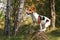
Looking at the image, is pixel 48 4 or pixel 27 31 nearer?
pixel 27 31

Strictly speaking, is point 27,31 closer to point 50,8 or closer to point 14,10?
point 14,10

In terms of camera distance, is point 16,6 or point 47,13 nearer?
point 16,6

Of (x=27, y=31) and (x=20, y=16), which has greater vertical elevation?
(x=20, y=16)

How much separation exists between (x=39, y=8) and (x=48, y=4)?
1.21m

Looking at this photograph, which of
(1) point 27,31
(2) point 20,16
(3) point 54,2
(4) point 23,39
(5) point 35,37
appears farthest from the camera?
(3) point 54,2

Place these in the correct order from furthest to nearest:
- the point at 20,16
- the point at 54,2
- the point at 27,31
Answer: the point at 54,2
the point at 27,31
the point at 20,16

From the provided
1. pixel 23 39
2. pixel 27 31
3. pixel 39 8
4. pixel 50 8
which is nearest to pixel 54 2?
pixel 50 8

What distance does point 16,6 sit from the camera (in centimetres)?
1515

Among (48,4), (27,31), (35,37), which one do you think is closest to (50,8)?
(48,4)

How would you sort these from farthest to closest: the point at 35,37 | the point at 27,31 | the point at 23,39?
the point at 27,31, the point at 23,39, the point at 35,37

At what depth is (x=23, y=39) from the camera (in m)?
12.0

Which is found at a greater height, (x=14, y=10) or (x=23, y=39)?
(x=14, y=10)

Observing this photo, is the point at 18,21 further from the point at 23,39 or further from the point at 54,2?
the point at 54,2

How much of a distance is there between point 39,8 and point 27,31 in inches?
201
